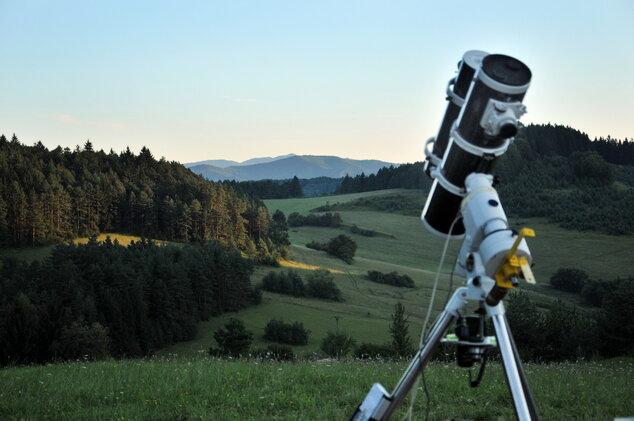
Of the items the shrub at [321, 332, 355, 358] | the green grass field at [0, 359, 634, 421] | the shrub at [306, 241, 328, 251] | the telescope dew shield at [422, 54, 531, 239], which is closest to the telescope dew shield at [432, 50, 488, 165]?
the telescope dew shield at [422, 54, 531, 239]

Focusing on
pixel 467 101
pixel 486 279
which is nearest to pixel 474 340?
pixel 486 279

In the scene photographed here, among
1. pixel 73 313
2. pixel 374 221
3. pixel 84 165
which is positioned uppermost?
pixel 84 165

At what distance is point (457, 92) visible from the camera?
13.5 ft

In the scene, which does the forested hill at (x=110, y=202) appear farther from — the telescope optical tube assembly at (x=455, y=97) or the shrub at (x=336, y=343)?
the telescope optical tube assembly at (x=455, y=97)

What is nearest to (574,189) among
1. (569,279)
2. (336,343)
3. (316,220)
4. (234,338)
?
(569,279)

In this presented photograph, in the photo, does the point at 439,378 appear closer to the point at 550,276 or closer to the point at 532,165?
the point at 550,276

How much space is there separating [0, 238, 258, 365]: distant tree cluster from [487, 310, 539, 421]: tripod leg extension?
223 ft

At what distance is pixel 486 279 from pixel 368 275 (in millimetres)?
122489

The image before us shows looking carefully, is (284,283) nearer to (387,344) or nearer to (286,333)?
(286,333)

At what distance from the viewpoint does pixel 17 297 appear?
7750cm

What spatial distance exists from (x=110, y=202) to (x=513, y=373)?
144658 mm

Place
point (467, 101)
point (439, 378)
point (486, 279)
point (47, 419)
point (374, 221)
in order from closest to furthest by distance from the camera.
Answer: point (486, 279) < point (467, 101) < point (47, 419) < point (439, 378) < point (374, 221)

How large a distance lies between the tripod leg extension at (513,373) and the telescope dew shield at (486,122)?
34.8 inches

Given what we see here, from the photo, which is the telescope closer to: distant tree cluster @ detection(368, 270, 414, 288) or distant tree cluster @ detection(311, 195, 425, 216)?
distant tree cluster @ detection(368, 270, 414, 288)
